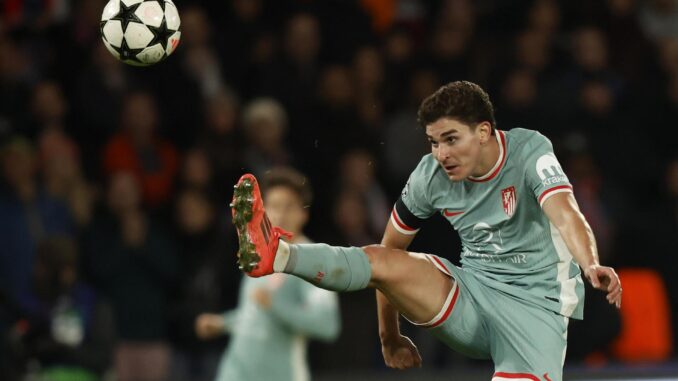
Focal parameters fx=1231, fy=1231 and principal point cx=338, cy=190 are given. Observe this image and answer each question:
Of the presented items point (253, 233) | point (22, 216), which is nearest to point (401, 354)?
point (253, 233)

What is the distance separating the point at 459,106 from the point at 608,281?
1.03 m

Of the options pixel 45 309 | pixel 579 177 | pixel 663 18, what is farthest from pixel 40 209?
pixel 663 18

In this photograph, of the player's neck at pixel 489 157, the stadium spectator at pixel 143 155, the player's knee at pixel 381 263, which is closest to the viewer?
the player's knee at pixel 381 263

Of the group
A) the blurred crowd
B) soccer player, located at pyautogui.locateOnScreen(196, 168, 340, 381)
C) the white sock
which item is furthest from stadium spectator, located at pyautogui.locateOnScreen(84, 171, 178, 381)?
the white sock

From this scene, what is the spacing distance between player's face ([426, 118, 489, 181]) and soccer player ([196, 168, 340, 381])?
2.02m

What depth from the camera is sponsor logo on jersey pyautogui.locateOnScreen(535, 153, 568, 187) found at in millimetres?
4930

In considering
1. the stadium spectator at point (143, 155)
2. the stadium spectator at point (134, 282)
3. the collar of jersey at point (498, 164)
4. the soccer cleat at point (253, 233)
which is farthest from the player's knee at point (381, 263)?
the stadium spectator at point (143, 155)

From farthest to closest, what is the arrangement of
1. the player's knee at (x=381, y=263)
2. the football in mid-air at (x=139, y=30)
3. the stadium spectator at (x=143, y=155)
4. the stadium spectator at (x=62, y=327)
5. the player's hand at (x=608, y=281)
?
the stadium spectator at (x=143, y=155), the stadium spectator at (x=62, y=327), the football in mid-air at (x=139, y=30), the player's knee at (x=381, y=263), the player's hand at (x=608, y=281)

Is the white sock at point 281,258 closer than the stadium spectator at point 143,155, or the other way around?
the white sock at point 281,258

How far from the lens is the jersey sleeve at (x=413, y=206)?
5.33 metres

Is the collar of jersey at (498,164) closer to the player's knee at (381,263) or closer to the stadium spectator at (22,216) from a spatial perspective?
the player's knee at (381,263)

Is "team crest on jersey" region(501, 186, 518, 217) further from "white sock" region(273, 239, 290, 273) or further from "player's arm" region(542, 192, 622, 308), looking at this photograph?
"white sock" region(273, 239, 290, 273)

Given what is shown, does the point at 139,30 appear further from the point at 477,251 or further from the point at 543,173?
the point at 543,173

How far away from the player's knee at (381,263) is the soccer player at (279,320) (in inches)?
78.1
